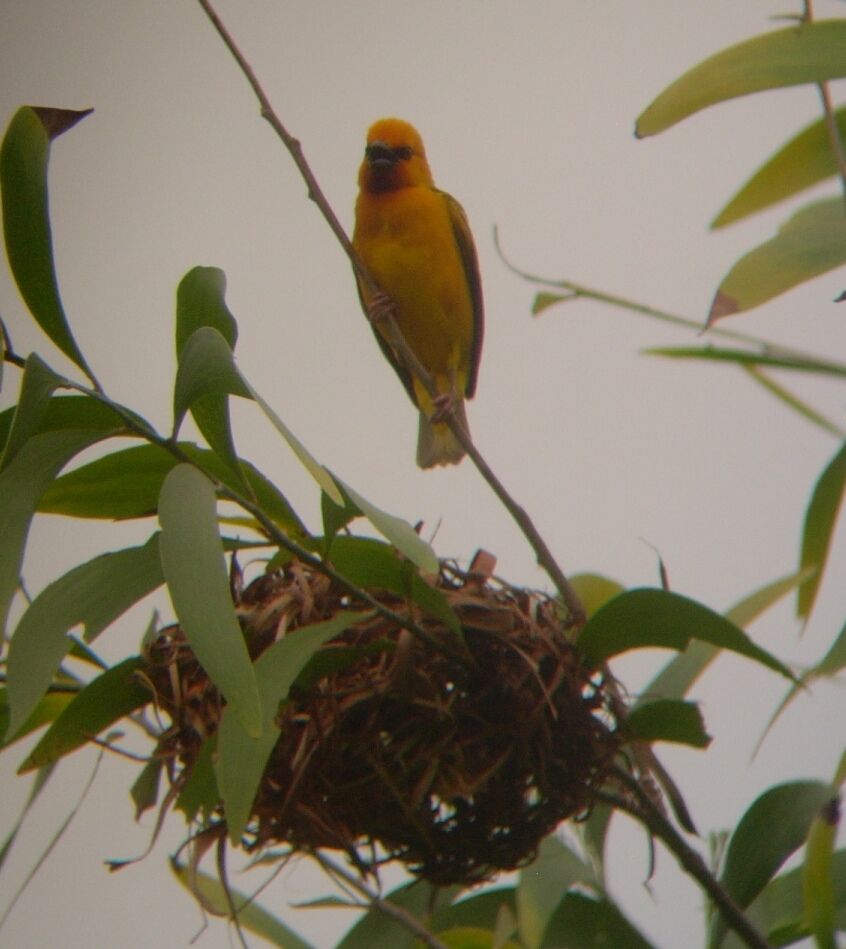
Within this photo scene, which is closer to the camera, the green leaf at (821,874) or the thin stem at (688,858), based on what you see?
the green leaf at (821,874)

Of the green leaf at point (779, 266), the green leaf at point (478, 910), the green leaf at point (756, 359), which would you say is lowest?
the green leaf at point (478, 910)

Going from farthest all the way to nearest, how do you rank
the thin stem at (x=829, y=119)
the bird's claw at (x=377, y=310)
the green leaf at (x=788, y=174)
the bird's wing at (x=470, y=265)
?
1. the bird's wing at (x=470, y=265)
2. the bird's claw at (x=377, y=310)
3. the green leaf at (x=788, y=174)
4. the thin stem at (x=829, y=119)

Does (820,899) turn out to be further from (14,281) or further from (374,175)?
(374,175)

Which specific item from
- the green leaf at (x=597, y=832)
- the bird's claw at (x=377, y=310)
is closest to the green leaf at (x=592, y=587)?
the green leaf at (x=597, y=832)

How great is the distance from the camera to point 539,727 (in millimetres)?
1569

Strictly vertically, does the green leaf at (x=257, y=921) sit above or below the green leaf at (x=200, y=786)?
below

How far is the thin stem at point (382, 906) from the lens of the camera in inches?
60.9

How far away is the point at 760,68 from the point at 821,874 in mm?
817

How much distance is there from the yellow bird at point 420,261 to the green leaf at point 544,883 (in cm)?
217

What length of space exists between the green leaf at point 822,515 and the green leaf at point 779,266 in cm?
20

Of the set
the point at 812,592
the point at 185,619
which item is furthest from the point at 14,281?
the point at 812,592

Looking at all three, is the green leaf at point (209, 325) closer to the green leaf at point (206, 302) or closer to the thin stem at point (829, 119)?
the green leaf at point (206, 302)

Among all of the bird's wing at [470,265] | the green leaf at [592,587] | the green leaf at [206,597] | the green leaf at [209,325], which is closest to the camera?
the green leaf at [206,597]

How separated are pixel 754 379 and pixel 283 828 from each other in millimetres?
802
